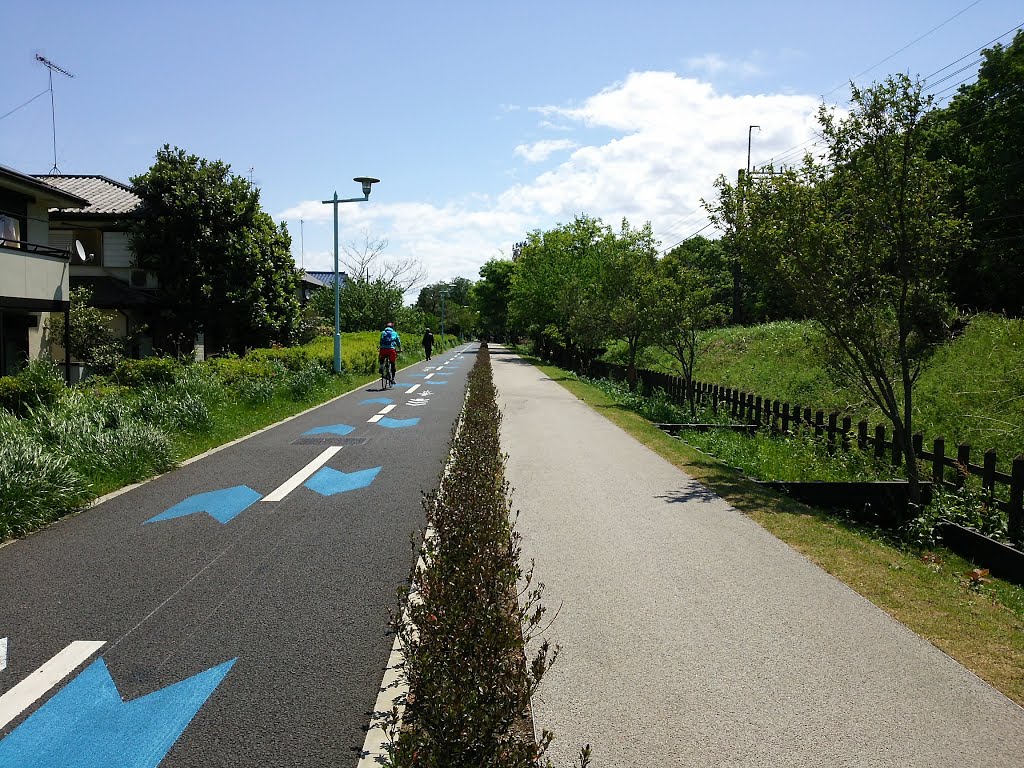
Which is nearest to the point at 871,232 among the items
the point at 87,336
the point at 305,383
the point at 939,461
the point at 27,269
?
the point at 939,461

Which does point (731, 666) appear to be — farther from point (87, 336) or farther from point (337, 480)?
point (87, 336)

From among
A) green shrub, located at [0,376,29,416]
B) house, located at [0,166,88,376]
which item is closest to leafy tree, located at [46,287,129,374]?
house, located at [0,166,88,376]

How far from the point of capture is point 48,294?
720 inches

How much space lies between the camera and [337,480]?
948cm

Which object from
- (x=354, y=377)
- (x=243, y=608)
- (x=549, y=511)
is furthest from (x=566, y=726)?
(x=354, y=377)

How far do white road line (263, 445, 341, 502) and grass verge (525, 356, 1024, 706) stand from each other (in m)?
5.32

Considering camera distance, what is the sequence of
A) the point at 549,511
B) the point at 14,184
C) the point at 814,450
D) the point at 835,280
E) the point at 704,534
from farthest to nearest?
the point at 14,184
the point at 814,450
the point at 835,280
the point at 549,511
the point at 704,534

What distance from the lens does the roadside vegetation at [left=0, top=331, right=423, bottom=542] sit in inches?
293

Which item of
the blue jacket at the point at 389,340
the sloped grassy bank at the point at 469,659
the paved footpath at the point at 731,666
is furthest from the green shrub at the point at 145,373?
the sloped grassy bank at the point at 469,659

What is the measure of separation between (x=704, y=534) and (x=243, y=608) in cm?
421

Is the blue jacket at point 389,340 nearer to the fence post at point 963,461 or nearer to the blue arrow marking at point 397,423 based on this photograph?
the blue arrow marking at point 397,423

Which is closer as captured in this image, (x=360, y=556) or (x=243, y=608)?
(x=243, y=608)

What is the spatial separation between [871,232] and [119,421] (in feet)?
34.8

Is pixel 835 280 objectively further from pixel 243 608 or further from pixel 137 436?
pixel 137 436
